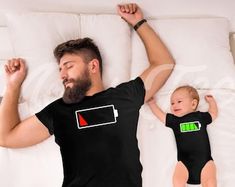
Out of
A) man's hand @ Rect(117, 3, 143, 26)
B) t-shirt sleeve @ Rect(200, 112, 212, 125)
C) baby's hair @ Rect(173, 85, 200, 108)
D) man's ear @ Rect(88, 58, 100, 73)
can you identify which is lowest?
t-shirt sleeve @ Rect(200, 112, 212, 125)

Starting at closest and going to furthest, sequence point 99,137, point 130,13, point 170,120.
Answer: point 99,137, point 170,120, point 130,13

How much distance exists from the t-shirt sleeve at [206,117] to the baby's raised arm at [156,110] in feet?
0.49

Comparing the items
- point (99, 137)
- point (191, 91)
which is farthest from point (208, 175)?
point (99, 137)

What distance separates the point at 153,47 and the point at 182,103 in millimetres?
256

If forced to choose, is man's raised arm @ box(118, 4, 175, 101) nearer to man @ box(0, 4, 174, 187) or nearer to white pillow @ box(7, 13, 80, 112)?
man @ box(0, 4, 174, 187)

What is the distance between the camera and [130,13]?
174cm

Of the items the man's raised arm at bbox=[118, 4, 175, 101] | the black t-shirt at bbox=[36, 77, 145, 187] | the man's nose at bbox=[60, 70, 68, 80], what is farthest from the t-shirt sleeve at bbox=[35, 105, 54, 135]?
the man's raised arm at bbox=[118, 4, 175, 101]

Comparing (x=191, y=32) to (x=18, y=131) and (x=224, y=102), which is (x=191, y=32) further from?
(x=18, y=131)

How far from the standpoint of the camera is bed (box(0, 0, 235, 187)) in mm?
1590

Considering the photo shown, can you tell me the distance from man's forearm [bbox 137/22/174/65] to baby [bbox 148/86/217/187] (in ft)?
0.45

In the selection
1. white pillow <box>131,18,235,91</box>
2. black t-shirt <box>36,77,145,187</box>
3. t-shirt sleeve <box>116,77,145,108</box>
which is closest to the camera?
black t-shirt <box>36,77,145,187</box>

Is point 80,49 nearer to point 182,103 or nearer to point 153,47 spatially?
point 153,47

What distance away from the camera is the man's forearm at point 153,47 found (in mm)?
1680

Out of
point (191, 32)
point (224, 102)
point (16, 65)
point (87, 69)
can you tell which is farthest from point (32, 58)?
A: point (224, 102)
